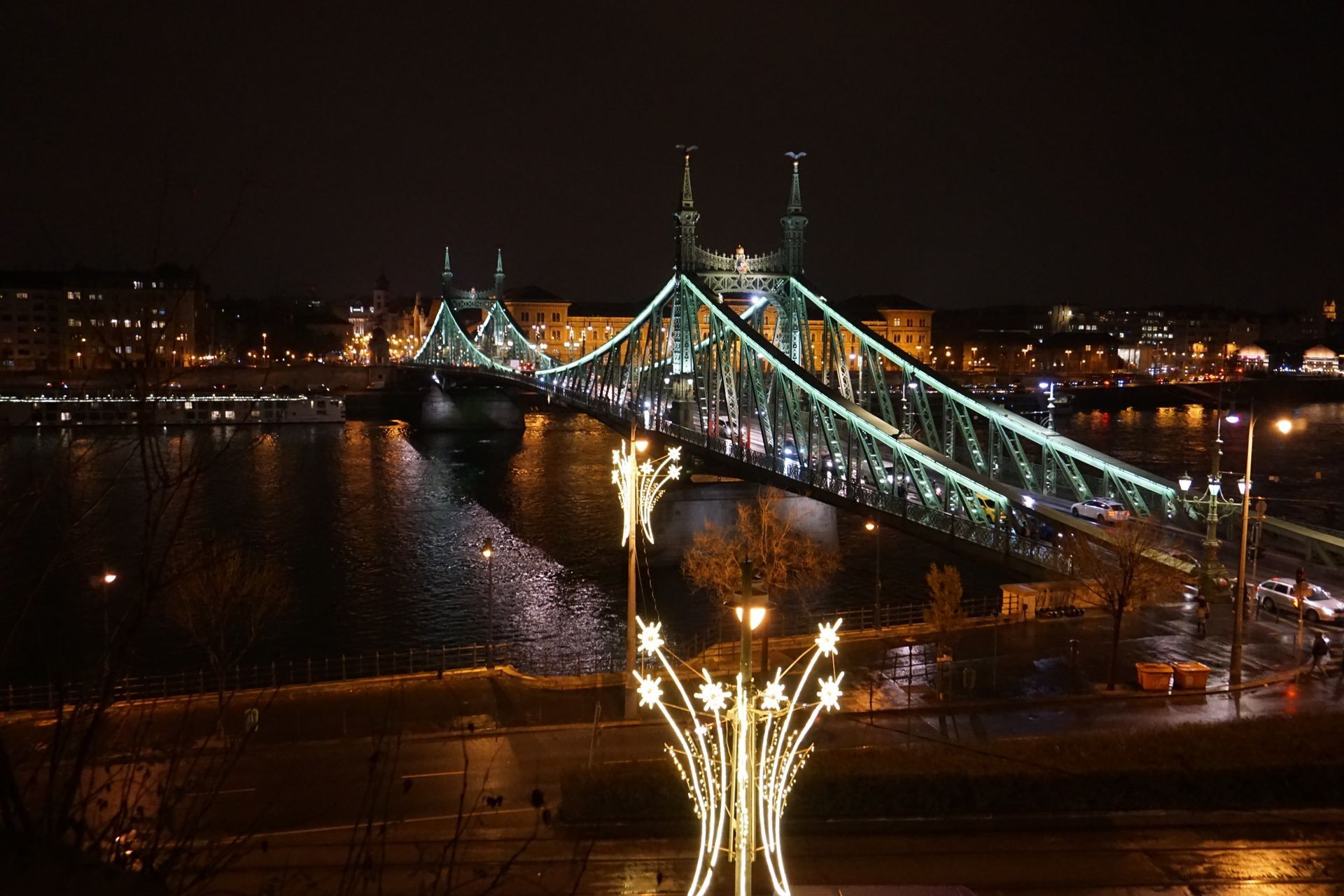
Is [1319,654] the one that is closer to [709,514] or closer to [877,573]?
[877,573]

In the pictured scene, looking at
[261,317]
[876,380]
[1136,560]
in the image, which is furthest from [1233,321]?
[1136,560]

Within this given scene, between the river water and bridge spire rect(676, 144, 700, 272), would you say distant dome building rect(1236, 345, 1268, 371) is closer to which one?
the river water

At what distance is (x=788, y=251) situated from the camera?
40688mm

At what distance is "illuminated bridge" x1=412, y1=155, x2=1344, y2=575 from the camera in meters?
25.4

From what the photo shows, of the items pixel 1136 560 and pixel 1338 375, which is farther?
pixel 1338 375

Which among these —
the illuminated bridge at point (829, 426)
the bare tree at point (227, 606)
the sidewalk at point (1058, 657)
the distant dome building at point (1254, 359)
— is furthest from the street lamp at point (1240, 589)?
the distant dome building at point (1254, 359)

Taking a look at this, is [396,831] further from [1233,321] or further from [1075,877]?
[1233,321]

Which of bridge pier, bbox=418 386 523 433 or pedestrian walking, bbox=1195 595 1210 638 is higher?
bridge pier, bbox=418 386 523 433

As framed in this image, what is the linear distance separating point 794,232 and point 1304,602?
2458 cm

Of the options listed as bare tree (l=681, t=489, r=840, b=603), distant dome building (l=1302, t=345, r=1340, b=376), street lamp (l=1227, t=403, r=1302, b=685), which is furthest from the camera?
distant dome building (l=1302, t=345, r=1340, b=376)

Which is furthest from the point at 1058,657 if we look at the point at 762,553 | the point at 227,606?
the point at 227,606

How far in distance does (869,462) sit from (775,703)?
2043 centimetres

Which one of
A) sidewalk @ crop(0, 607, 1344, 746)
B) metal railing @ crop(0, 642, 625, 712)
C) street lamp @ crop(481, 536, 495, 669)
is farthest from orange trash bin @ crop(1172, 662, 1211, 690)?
street lamp @ crop(481, 536, 495, 669)

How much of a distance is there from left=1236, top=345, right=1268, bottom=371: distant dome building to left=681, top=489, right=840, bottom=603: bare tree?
5316 inches
